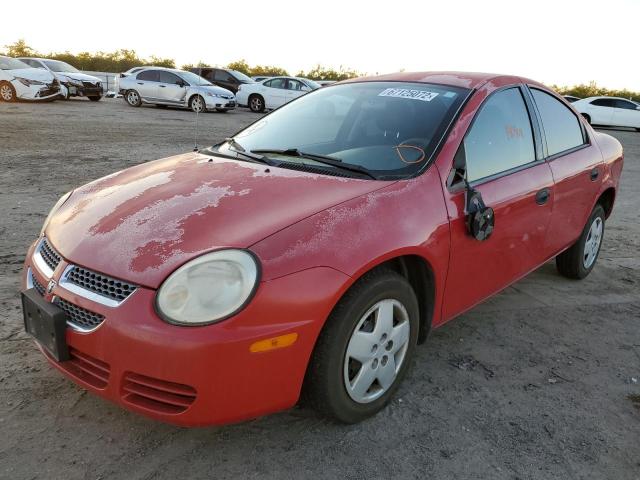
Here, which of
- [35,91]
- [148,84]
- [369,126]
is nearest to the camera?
[369,126]

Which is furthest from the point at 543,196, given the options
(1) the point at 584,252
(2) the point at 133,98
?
(2) the point at 133,98

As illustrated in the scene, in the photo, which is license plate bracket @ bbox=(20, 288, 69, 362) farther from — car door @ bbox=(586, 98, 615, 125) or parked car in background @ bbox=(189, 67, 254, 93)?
car door @ bbox=(586, 98, 615, 125)

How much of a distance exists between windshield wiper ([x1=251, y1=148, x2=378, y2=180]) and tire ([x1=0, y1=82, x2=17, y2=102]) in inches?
667

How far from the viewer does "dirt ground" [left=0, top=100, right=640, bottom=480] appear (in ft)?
7.29

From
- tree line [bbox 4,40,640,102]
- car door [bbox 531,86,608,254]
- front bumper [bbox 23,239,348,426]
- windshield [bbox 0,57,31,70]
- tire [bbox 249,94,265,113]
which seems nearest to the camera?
front bumper [bbox 23,239,348,426]

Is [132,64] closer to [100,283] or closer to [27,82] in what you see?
[27,82]

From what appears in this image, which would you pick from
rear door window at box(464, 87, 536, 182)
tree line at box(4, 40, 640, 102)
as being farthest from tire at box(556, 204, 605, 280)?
tree line at box(4, 40, 640, 102)

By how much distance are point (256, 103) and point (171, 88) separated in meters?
3.42

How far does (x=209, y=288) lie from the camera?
2.01 meters

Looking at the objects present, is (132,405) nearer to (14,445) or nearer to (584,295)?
(14,445)

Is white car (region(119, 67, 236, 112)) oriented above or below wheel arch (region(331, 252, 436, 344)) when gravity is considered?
below

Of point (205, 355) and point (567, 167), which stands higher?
point (567, 167)

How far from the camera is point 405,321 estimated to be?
2.59 meters

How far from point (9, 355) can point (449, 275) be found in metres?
2.27
